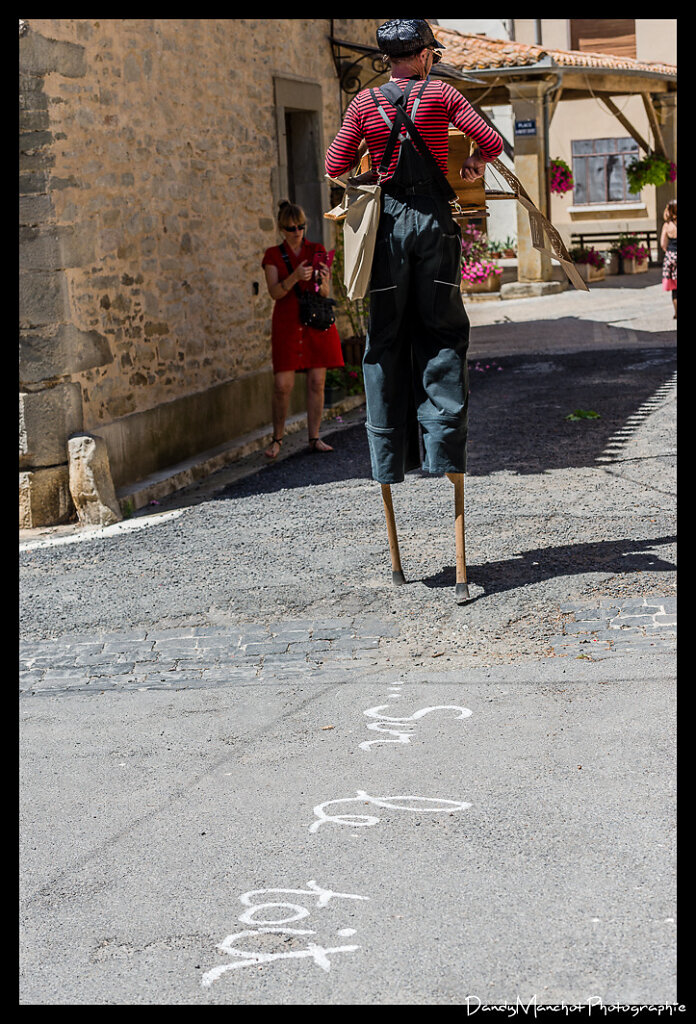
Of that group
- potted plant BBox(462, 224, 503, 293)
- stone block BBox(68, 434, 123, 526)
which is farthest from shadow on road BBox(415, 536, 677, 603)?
potted plant BBox(462, 224, 503, 293)

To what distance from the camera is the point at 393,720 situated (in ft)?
14.4

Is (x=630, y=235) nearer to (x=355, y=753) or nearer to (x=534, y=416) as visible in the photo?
(x=534, y=416)

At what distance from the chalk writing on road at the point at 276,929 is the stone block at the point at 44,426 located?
5.01 m

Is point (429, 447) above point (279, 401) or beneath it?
beneath

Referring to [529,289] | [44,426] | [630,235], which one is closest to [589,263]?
[529,289]

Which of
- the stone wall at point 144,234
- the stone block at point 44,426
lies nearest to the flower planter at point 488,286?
the stone wall at point 144,234

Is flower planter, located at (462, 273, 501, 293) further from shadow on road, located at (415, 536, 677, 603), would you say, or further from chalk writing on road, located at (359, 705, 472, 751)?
chalk writing on road, located at (359, 705, 472, 751)

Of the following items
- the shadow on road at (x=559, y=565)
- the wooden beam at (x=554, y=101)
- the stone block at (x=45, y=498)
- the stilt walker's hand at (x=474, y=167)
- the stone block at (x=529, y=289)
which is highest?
the wooden beam at (x=554, y=101)

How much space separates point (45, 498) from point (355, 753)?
429 centimetres

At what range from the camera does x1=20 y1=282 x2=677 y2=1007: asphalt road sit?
2.99 m

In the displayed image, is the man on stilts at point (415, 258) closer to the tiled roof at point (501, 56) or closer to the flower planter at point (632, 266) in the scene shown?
the tiled roof at point (501, 56)

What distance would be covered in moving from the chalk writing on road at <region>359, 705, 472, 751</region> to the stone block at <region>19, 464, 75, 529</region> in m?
3.96

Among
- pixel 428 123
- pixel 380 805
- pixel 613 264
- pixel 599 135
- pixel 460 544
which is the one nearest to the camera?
pixel 380 805

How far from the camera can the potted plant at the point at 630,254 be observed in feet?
82.7
